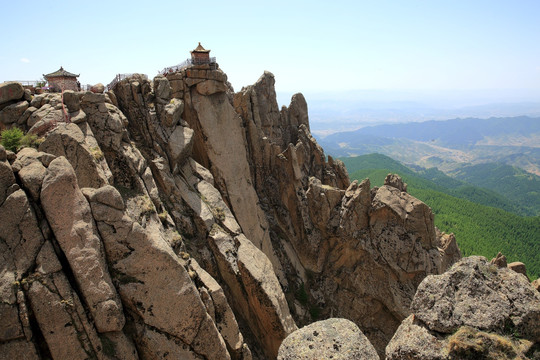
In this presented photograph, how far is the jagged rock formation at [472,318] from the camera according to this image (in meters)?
10.2

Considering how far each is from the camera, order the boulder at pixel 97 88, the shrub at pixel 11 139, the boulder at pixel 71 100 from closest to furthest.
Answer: the shrub at pixel 11 139 → the boulder at pixel 71 100 → the boulder at pixel 97 88

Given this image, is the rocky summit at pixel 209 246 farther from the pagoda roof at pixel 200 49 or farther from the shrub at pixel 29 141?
the pagoda roof at pixel 200 49

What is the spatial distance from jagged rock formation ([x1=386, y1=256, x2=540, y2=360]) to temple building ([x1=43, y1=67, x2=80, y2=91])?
27.5m

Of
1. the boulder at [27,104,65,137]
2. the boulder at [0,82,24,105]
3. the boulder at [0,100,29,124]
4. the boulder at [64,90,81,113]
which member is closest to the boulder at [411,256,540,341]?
the boulder at [27,104,65,137]

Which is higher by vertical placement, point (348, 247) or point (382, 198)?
point (382, 198)

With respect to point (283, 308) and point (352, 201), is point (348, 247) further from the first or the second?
point (283, 308)

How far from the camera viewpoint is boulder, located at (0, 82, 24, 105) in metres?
21.5

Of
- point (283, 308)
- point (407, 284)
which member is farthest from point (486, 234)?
point (283, 308)

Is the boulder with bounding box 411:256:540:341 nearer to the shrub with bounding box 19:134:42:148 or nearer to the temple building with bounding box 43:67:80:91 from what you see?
the shrub with bounding box 19:134:42:148

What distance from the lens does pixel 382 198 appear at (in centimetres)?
3547

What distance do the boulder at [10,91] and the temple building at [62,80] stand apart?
3214mm

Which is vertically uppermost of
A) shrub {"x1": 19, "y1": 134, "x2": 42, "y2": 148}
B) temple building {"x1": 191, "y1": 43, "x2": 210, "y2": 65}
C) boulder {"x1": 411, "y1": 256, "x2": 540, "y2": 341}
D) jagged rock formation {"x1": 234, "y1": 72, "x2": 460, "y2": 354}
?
temple building {"x1": 191, "y1": 43, "x2": 210, "y2": 65}

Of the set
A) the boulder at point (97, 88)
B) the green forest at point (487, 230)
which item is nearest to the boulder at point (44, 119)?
the boulder at point (97, 88)

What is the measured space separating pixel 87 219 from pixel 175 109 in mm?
16414
